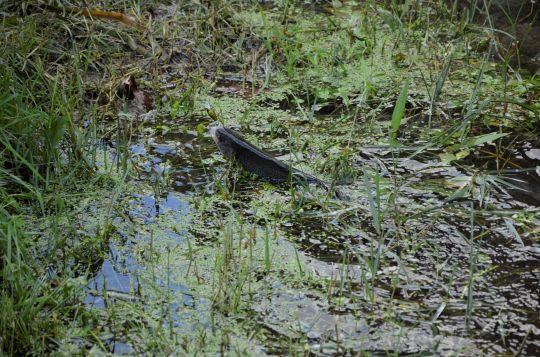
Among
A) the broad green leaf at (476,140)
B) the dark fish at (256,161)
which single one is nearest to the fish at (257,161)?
the dark fish at (256,161)

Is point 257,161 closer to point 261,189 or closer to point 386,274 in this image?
point 261,189

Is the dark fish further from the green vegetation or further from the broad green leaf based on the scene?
the broad green leaf

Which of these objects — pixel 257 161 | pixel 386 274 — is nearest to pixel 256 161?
pixel 257 161

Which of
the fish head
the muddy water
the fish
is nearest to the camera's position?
the muddy water

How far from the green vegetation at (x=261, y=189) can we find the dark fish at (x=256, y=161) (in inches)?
2.9

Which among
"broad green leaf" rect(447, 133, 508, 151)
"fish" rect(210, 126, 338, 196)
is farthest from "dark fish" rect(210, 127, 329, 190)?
"broad green leaf" rect(447, 133, 508, 151)

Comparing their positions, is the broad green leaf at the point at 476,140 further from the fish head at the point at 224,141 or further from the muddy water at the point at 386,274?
the fish head at the point at 224,141

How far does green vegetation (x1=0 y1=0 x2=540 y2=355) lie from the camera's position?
2945 mm

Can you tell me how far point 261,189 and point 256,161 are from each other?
5.6 inches

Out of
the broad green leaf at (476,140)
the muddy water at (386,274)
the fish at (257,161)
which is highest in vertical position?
the broad green leaf at (476,140)

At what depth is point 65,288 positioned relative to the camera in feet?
9.81

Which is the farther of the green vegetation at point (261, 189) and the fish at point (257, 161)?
the fish at point (257, 161)

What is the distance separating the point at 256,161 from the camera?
4.00 metres

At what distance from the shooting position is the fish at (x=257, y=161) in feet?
12.9
